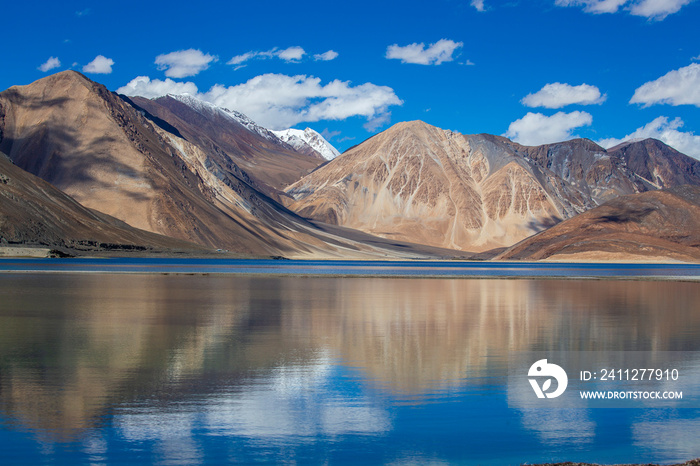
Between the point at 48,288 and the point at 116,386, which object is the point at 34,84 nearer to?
the point at 48,288

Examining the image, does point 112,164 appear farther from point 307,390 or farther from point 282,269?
point 307,390

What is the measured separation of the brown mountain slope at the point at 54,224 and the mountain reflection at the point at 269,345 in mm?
68066

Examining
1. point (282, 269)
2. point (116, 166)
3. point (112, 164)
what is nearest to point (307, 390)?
point (282, 269)

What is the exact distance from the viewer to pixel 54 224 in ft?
364

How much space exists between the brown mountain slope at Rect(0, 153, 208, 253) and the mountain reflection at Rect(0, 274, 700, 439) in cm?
6807

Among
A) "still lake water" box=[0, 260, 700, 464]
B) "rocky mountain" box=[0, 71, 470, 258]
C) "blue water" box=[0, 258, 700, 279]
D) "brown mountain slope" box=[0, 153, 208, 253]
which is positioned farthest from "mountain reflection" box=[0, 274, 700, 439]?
"rocky mountain" box=[0, 71, 470, 258]

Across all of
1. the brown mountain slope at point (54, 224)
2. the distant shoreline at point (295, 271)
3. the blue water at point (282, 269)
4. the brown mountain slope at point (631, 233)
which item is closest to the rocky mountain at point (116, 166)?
the brown mountain slope at point (54, 224)

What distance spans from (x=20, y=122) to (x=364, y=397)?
6977 inches

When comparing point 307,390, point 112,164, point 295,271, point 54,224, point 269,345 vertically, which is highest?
point 112,164

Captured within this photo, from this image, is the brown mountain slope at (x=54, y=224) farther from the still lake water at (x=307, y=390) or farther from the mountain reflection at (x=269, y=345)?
the still lake water at (x=307, y=390)

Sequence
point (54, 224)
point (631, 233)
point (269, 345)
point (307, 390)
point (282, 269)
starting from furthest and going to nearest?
1. point (631, 233)
2. point (54, 224)
3. point (282, 269)
4. point (269, 345)
5. point (307, 390)

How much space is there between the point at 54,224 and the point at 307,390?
347ft

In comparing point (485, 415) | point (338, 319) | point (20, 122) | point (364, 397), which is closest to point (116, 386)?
point (364, 397)

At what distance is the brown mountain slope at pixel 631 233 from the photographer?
148625 millimetres
